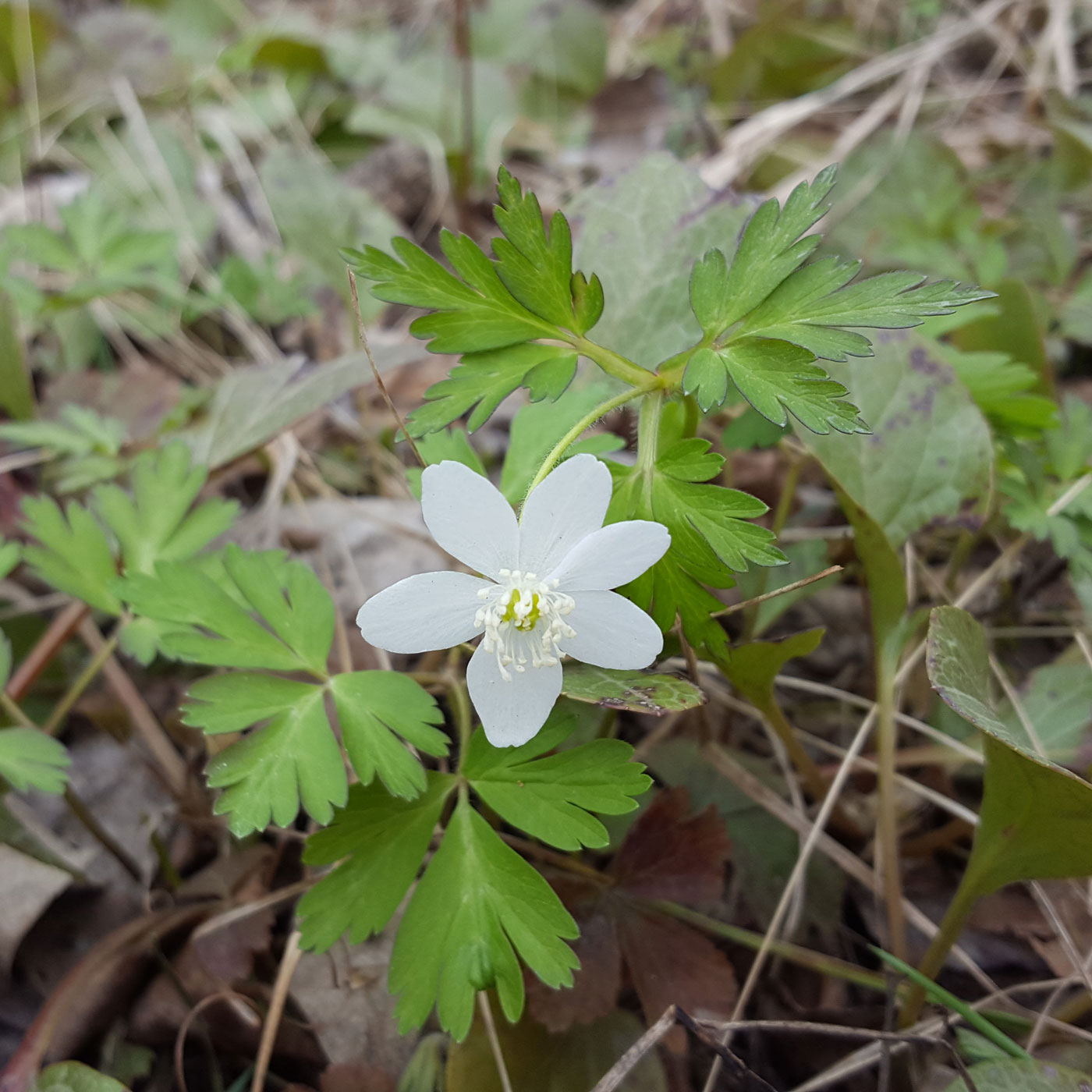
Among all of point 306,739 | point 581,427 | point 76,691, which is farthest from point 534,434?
point 76,691

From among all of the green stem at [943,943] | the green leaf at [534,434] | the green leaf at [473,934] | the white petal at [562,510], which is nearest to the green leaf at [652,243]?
the green leaf at [534,434]

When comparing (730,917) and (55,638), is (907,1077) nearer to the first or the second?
(730,917)

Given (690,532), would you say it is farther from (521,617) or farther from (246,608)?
(246,608)

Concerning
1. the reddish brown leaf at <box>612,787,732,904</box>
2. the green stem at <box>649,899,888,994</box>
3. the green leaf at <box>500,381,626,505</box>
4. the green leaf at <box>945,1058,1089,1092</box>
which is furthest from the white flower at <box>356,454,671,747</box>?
the green leaf at <box>945,1058,1089,1092</box>

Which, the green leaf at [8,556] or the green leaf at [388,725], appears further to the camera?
the green leaf at [8,556]

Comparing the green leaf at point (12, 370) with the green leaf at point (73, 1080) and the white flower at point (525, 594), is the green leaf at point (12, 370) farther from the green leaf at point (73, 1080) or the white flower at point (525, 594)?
the white flower at point (525, 594)

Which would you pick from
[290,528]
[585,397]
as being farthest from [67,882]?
[585,397]
